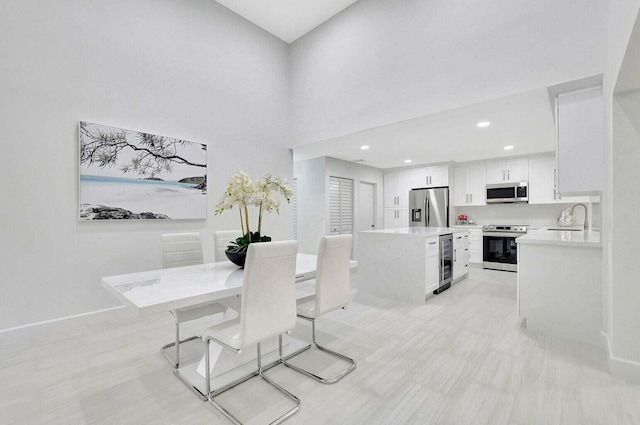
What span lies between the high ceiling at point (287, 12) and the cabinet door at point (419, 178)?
3778 millimetres

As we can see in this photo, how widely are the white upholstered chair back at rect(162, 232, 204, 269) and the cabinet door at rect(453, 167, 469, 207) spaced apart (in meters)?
5.50

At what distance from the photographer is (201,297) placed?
5.27 feet

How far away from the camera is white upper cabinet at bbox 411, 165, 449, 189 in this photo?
6492mm

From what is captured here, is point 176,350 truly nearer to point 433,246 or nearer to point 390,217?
point 433,246

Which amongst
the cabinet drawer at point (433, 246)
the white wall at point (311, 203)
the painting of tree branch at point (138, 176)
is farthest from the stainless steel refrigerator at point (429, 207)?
the painting of tree branch at point (138, 176)

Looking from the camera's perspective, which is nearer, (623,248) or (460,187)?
(623,248)

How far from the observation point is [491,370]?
210 cm

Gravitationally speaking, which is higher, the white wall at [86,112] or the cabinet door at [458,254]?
the white wall at [86,112]

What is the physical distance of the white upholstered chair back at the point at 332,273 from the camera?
6.82 ft

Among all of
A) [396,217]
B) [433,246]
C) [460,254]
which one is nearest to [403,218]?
[396,217]

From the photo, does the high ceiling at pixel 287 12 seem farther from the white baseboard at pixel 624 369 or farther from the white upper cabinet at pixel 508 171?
the white baseboard at pixel 624 369

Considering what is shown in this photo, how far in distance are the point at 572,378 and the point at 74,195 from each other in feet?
14.7

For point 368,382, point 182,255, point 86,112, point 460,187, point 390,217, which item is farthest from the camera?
point 390,217

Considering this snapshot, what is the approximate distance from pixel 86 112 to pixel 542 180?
6961 mm
